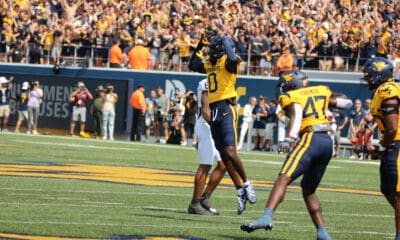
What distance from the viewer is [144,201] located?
13562mm

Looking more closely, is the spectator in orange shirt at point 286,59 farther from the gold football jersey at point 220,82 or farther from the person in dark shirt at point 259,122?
the gold football jersey at point 220,82

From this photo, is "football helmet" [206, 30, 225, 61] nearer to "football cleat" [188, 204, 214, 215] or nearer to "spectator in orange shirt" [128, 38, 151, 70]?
"football cleat" [188, 204, 214, 215]

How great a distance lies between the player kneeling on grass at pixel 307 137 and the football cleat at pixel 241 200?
1.70 metres

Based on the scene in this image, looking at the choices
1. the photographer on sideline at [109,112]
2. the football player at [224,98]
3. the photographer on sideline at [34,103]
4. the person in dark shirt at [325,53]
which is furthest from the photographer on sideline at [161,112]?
the football player at [224,98]

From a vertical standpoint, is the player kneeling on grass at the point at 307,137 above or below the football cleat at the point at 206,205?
above

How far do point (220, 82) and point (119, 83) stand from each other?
22.2 meters

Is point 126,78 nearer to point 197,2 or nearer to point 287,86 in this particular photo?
point 197,2

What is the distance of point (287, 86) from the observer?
10.5 meters

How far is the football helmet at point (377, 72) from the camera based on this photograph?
10.6 meters

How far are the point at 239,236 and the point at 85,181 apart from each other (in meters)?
5.80

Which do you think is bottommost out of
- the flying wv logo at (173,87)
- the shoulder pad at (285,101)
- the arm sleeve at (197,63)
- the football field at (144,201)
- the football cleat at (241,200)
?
the football field at (144,201)

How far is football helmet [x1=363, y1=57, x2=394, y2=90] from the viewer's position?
10.6 m

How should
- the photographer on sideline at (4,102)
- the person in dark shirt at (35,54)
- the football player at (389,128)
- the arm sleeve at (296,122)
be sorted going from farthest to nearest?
the person in dark shirt at (35,54)
the photographer on sideline at (4,102)
the football player at (389,128)
the arm sleeve at (296,122)

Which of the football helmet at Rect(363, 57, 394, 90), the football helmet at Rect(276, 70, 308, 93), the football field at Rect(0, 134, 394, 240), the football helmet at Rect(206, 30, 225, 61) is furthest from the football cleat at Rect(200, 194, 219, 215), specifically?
the football helmet at Rect(363, 57, 394, 90)
